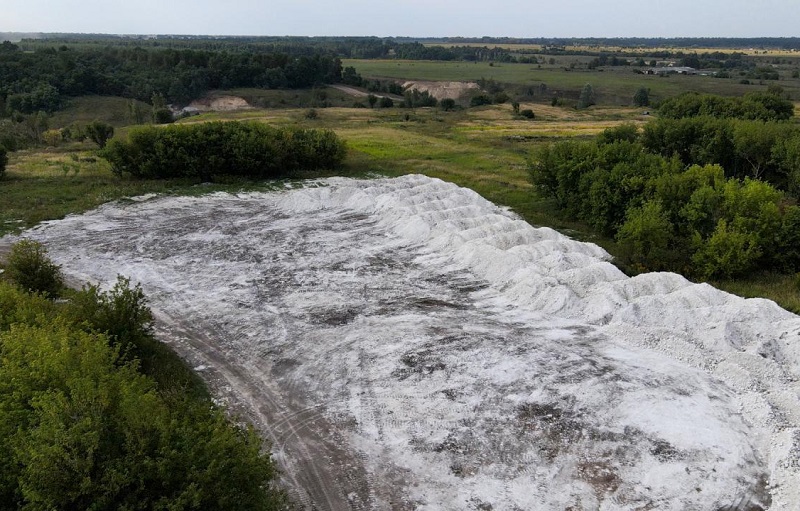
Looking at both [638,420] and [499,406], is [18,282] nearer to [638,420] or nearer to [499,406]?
[499,406]

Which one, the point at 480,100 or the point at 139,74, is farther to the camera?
the point at 139,74

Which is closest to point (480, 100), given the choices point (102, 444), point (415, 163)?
point (415, 163)

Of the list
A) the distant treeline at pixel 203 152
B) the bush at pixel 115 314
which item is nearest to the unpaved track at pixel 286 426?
the bush at pixel 115 314

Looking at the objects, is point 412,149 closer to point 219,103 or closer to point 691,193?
point 691,193

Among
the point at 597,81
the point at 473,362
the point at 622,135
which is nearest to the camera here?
the point at 473,362

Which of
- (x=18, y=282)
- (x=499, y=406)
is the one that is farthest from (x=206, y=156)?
(x=499, y=406)

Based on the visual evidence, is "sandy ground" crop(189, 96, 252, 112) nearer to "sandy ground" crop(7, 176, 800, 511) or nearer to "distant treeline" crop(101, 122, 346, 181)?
"distant treeline" crop(101, 122, 346, 181)

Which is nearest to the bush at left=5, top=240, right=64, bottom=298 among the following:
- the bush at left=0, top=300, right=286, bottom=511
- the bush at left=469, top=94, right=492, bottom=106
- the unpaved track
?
the unpaved track
